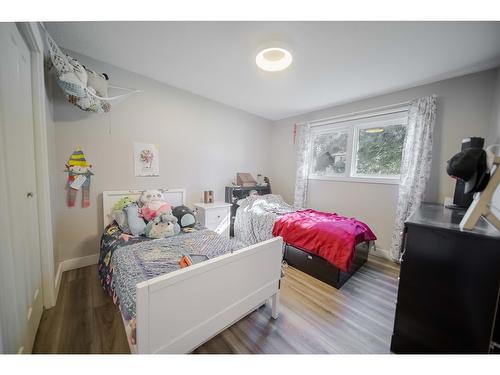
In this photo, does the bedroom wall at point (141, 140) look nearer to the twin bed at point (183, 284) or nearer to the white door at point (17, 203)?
the twin bed at point (183, 284)

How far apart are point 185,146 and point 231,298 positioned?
238 cm

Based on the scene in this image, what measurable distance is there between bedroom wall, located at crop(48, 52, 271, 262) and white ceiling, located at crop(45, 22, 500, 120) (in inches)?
12.8

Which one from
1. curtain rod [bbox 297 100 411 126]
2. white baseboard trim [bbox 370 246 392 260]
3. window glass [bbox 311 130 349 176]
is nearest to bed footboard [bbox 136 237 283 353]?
white baseboard trim [bbox 370 246 392 260]

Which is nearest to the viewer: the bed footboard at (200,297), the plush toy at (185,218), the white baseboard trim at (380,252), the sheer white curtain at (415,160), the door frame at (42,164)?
the bed footboard at (200,297)

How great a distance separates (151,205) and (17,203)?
110cm

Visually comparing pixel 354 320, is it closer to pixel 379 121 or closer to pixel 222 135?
pixel 379 121

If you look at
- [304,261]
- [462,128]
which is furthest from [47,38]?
[462,128]

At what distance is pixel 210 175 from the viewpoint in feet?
10.7

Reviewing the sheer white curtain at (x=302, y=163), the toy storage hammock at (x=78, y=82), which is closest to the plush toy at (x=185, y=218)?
the toy storage hammock at (x=78, y=82)

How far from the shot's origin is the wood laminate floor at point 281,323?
1226 mm

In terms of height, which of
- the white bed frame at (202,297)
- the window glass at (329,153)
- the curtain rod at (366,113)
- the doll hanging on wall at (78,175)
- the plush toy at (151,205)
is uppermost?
the curtain rod at (366,113)

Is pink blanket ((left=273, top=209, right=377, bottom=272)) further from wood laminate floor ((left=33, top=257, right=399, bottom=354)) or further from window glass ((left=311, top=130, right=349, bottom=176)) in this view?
window glass ((left=311, top=130, right=349, bottom=176))

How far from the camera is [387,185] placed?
8.87 ft

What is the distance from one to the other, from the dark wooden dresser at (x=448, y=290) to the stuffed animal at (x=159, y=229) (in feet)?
6.46
